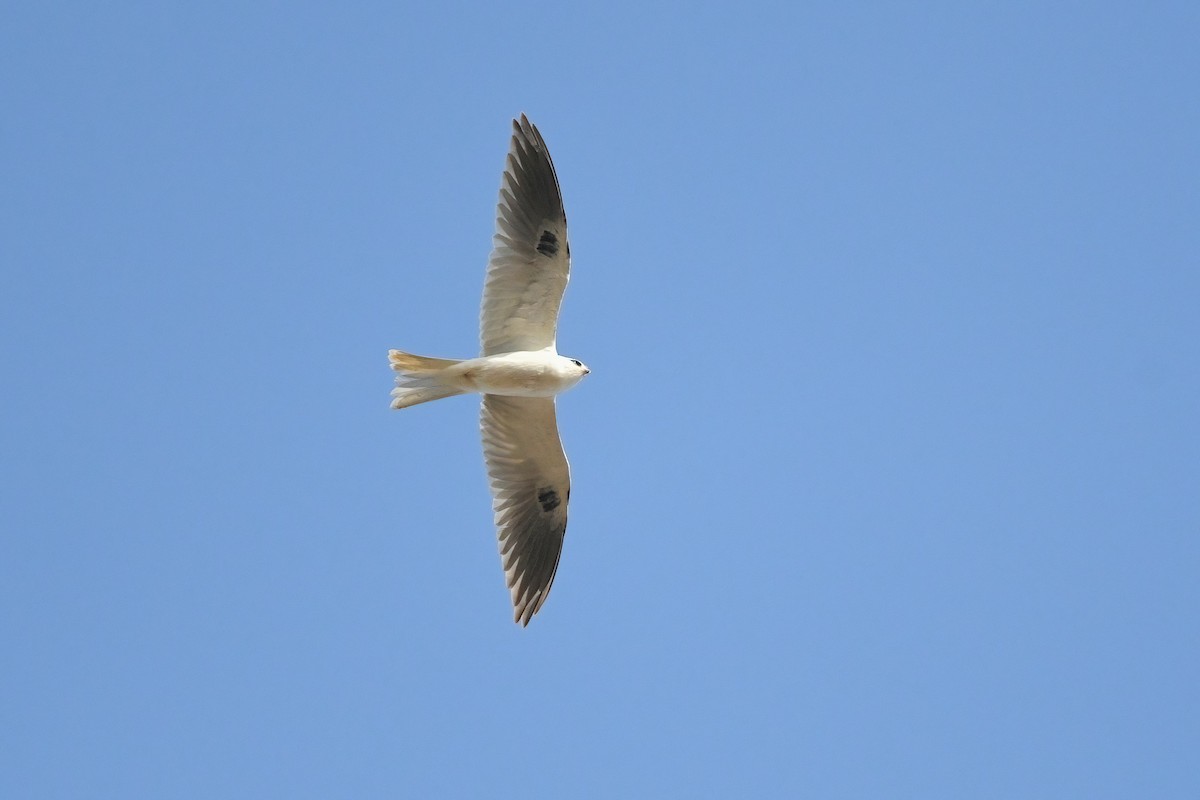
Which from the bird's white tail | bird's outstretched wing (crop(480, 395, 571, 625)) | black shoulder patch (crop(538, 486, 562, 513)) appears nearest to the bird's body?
the bird's white tail

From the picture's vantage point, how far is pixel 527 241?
13.1 meters

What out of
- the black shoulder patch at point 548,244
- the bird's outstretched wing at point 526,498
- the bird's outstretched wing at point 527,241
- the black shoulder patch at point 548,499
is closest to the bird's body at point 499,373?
the bird's outstretched wing at point 527,241

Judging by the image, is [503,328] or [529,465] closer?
[503,328]

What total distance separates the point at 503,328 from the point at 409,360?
3.21 feet

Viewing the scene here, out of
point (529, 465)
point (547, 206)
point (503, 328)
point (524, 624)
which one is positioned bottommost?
point (524, 624)

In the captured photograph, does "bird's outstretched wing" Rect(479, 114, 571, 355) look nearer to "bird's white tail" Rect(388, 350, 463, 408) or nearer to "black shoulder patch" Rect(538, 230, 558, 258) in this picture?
"black shoulder patch" Rect(538, 230, 558, 258)

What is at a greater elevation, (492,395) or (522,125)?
(522,125)

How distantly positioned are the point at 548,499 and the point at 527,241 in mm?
2855

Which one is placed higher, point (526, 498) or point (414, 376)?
point (414, 376)

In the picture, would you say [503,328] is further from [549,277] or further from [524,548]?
[524,548]

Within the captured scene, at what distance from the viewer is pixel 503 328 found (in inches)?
525

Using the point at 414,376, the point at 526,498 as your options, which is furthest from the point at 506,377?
the point at 526,498

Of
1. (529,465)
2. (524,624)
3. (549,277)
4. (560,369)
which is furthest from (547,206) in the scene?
(524,624)

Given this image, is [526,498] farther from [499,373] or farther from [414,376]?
[414,376]
